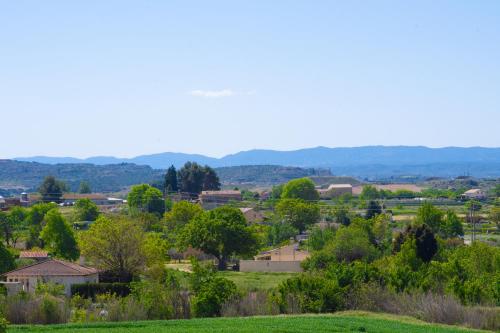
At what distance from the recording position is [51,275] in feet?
142

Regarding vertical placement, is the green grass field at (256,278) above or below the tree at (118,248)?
below

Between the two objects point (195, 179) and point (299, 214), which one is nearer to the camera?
point (299, 214)

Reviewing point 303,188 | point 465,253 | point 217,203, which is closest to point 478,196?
point 303,188

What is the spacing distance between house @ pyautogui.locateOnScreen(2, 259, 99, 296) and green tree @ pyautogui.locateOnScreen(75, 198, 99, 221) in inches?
1817

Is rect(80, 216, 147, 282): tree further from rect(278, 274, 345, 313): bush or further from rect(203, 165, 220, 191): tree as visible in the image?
rect(203, 165, 220, 191): tree

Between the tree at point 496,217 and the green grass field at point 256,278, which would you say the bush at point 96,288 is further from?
the tree at point 496,217

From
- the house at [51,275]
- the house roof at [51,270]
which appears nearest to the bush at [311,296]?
the house at [51,275]

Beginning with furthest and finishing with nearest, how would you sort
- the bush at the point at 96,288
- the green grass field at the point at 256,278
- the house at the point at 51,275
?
the green grass field at the point at 256,278
the house at the point at 51,275
the bush at the point at 96,288

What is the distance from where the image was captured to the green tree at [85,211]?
90812 mm

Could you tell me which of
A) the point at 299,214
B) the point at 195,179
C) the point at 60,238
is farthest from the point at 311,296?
the point at 195,179

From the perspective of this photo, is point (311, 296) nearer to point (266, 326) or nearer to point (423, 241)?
point (266, 326)

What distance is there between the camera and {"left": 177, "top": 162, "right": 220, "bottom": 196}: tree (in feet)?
448

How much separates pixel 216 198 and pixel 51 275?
80270 millimetres

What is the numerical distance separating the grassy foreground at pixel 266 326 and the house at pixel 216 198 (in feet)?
268
